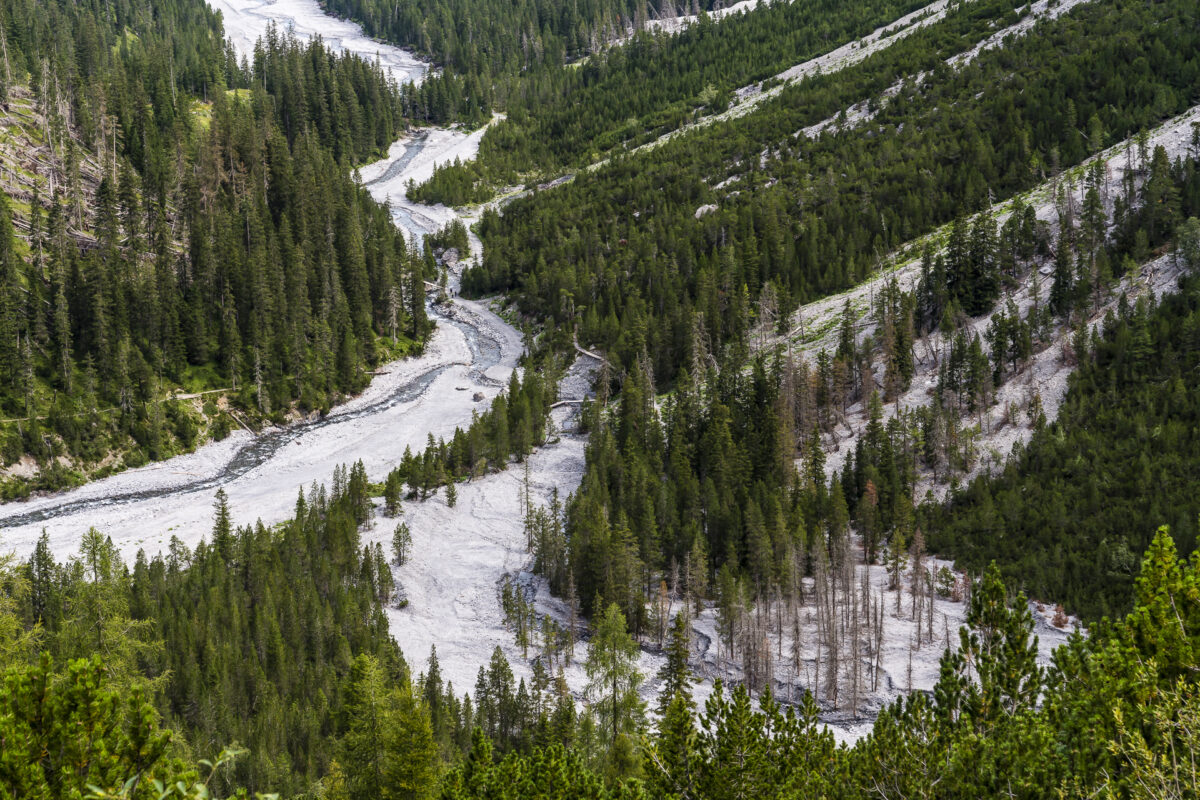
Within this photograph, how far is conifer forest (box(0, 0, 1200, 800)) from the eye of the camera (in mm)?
26969

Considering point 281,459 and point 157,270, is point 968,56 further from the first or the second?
point 157,270

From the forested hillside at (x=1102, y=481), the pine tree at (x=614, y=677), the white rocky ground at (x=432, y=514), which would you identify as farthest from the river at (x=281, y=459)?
the forested hillside at (x=1102, y=481)

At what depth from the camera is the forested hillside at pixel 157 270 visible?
11006cm

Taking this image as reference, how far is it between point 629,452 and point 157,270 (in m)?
73.7

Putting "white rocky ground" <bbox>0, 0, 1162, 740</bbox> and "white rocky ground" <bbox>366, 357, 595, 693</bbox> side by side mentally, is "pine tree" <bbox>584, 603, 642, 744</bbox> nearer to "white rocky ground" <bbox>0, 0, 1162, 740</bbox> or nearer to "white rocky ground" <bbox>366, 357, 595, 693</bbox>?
"white rocky ground" <bbox>366, 357, 595, 693</bbox>

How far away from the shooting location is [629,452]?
101188mm

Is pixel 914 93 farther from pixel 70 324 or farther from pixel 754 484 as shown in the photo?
pixel 70 324

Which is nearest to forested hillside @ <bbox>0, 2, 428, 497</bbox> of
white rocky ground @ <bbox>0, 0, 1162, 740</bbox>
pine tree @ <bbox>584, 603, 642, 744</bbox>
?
white rocky ground @ <bbox>0, 0, 1162, 740</bbox>

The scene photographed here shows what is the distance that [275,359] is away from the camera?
429 feet

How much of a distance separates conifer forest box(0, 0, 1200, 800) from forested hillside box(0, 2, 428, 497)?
0.69 meters

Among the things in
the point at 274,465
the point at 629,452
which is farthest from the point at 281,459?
the point at 629,452

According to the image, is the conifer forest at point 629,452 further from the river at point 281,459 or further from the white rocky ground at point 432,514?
the river at point 281,459

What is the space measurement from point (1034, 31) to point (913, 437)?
128m

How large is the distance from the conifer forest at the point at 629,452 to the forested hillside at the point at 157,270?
2.25 feet
